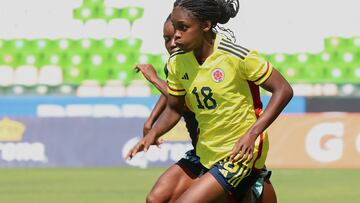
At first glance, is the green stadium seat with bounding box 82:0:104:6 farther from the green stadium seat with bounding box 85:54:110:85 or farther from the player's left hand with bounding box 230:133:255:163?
the player's left hand with bounding box 230:133:255:163

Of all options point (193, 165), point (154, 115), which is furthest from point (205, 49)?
point (154, 115)

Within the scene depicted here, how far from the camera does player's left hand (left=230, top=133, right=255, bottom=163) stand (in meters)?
6.00

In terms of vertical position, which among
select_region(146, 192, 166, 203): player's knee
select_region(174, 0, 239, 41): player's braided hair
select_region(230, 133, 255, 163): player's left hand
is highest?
select_region(174, 0, 239, 41): player's braided hair

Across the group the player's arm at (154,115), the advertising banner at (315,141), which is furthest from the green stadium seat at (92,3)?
the player's arm at (154,115)

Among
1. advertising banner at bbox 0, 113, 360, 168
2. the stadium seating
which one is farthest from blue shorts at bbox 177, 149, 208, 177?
the stadium seating

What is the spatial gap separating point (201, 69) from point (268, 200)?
108 cm

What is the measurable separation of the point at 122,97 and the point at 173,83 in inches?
510

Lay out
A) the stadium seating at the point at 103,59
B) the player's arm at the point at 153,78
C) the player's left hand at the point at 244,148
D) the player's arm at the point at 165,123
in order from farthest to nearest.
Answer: the stadium seating at the point at 103,59 → the player's arm at the point at 153,78 → the player's arm at the point at 165,123 → the player's left hand at the point at 244,148

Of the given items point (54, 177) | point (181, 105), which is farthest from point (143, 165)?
point (181, 105)

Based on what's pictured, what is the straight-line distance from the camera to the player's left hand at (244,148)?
5996mm

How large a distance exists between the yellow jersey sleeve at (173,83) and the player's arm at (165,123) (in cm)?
14

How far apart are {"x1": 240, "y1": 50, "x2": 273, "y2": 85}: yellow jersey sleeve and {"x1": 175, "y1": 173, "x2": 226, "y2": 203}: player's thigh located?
0.71 metres

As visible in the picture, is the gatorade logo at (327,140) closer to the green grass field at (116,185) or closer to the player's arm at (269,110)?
the green grass field at (116,185)

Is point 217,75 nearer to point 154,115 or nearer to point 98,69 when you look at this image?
point 154,115
